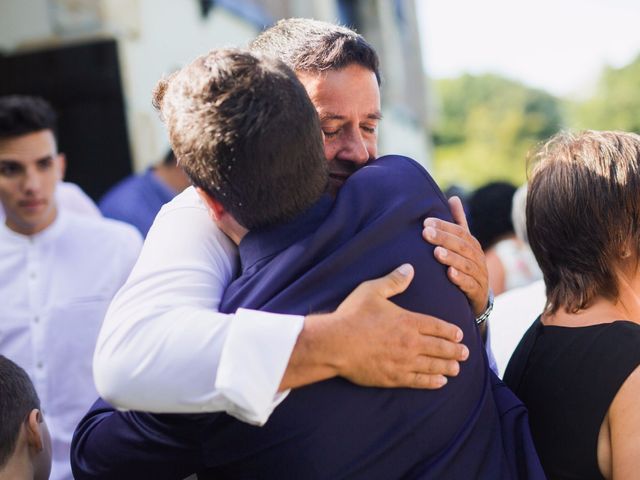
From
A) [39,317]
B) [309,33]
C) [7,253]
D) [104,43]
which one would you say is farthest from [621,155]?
[104,43]

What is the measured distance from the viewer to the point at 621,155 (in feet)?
6.75

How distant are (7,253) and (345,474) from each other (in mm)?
2558

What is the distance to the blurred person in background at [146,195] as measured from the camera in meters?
5.14

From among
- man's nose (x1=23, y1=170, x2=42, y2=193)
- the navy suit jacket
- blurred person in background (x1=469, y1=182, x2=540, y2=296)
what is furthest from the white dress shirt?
blurred person in background (x1=469, y1=182, x2=540, y2=296)

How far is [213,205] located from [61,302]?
2.09 meters

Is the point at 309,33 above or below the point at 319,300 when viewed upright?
above

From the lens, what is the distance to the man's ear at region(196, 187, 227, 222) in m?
1.67

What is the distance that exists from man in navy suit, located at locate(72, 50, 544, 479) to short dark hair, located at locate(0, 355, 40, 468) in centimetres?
44

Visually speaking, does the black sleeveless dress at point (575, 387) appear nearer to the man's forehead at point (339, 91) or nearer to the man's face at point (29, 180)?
the man's forehead at point (339, 91)

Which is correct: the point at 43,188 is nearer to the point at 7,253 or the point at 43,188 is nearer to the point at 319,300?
the point at 7,253

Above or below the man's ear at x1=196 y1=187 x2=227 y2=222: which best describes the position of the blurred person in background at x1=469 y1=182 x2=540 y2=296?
below

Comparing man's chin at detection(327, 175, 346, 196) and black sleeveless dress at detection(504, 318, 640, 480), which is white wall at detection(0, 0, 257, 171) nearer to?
man's chin at detection(327, 175, 346, 196)

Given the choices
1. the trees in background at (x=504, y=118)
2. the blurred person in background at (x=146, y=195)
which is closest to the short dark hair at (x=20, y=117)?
the blurred person in background at (x=146, y=195)

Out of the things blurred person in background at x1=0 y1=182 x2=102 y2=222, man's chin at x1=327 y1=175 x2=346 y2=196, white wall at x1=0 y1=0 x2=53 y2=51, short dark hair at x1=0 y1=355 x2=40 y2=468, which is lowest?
blurred person in background at x1=0 y1=182 x2=102 y2=222
